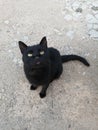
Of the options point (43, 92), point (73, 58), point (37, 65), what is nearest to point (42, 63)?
point (37, 65)

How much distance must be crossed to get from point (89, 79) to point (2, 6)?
1.60 m

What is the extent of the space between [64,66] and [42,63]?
0.67 m

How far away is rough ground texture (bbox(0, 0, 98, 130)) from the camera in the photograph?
9.37 ft

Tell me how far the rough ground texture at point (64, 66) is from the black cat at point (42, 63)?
0.10m

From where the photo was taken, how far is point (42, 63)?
8.66 feet

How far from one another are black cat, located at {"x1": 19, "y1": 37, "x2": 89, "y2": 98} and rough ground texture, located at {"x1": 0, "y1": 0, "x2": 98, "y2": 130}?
0.34 feet

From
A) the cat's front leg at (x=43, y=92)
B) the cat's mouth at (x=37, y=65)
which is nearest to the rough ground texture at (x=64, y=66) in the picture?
the cat's front leg at (x=43, y=92)

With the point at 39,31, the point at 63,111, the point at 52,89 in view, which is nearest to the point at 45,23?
the point at 39,31

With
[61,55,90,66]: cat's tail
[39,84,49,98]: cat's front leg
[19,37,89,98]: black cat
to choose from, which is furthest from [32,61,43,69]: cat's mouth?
[61,55,90,66]: cat's tail

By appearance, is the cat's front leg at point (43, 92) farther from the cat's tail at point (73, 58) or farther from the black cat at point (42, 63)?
the cat's tail at point (73, 58)

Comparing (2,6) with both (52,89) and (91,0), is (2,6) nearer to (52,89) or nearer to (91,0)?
(91,0)

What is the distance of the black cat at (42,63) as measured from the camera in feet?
8.48

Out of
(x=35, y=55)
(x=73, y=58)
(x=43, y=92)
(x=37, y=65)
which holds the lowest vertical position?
(x=43, y=92)

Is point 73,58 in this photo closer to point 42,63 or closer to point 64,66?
point 64,66
